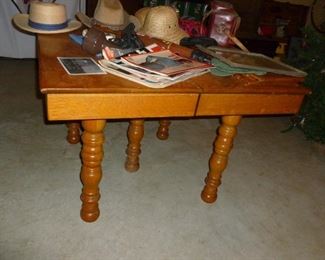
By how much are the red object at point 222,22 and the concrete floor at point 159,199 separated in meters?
0.70

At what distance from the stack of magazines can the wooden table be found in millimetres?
22

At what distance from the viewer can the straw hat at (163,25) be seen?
4.06ft

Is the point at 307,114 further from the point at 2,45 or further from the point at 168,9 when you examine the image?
the point at 2,45

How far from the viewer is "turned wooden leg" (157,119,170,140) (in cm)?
183

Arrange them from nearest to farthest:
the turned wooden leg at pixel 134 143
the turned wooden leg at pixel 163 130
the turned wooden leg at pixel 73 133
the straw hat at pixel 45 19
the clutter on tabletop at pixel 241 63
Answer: the clutter on tabletop at pixel 241 63 < the straw hat at pixel 45 19 < the turned wooden leg at pixel 134 143 < the turned wooden leg at pixel 73 133 < the turned wooden leg at pixel 163 130

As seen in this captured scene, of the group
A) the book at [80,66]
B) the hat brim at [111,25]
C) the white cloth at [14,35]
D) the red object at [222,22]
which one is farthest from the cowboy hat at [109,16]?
the white cloth at [14,35]

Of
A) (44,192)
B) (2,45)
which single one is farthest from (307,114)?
(2,45)

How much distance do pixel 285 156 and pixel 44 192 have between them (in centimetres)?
143

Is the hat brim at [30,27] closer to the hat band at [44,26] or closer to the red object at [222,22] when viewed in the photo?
the hat band at [44,26]

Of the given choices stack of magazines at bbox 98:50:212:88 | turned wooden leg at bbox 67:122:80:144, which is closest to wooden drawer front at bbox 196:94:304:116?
stack of magazines at bbox 98:50:212:88

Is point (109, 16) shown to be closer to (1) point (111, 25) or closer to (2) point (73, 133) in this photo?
(1) point (111, 25)

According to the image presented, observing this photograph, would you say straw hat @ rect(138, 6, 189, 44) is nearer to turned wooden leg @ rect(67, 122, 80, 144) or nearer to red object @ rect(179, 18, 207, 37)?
red object @ rect(179, 18, 207, 37)

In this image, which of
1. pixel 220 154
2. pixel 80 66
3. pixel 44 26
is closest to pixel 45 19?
pixel 44 26

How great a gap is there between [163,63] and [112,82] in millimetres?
213
